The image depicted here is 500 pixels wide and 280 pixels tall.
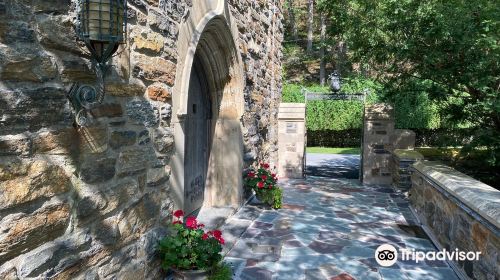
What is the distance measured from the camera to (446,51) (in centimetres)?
582

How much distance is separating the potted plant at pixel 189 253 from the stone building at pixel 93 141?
0.11 m

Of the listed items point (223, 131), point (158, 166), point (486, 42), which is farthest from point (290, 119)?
point (158, 166)

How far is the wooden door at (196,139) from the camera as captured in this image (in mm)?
4621

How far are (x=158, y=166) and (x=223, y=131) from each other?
2.36 metres

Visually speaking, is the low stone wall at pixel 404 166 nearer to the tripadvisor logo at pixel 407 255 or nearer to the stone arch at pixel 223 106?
the tripadvisor logo at pixel 407 255

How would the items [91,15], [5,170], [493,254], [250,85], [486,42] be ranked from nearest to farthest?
[5,170] < [91,15] < [493,254] < [486,42] < [250,85]

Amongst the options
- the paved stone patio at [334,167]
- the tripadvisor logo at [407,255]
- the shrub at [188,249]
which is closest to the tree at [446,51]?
the tripadvisor logo at [407,255]

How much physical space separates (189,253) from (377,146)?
6259mm

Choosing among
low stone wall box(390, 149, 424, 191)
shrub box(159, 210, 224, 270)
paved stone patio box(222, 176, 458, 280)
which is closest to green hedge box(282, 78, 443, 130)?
low stone wall box(390, 149, 424, 191)

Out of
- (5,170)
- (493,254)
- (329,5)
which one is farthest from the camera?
(329,5)

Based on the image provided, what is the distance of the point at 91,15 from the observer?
77.5 inches

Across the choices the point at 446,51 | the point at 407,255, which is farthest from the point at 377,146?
the point at 407,255

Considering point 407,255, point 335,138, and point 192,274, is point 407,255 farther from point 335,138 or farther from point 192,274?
point 335,138

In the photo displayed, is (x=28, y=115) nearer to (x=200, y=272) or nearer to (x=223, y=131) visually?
(x=200, y=272)
